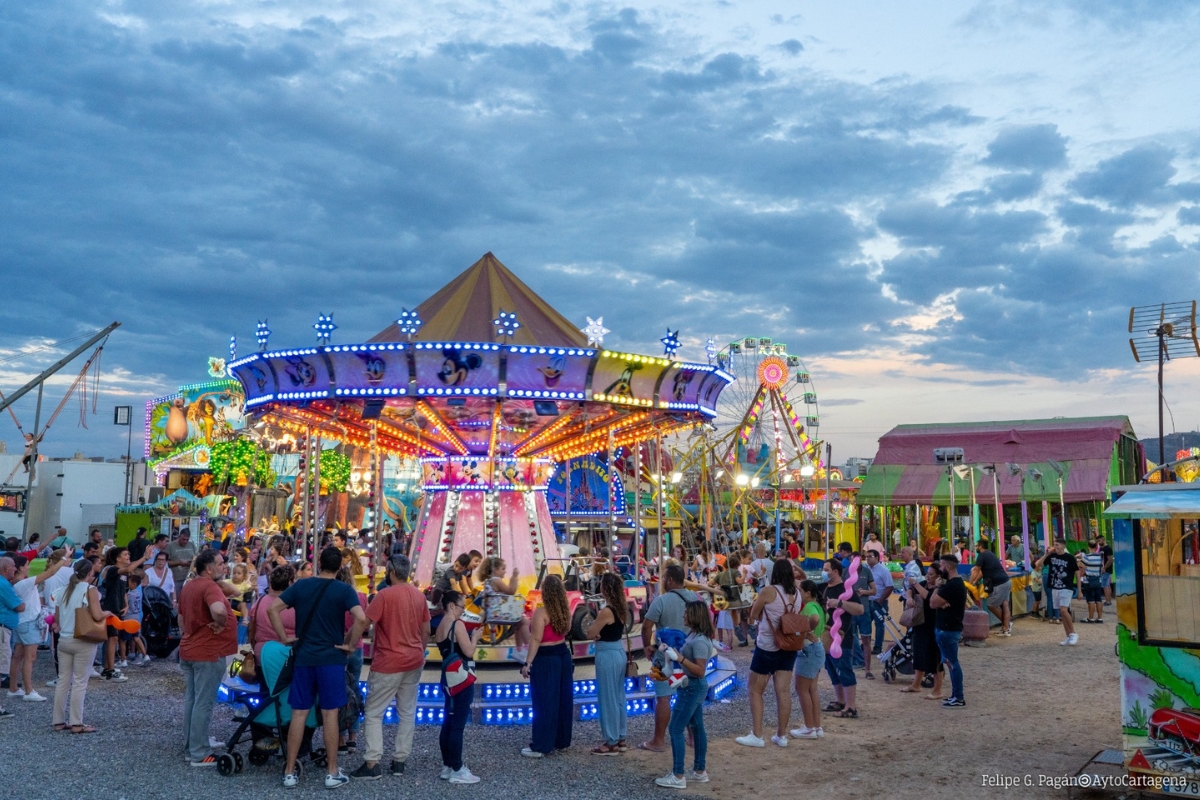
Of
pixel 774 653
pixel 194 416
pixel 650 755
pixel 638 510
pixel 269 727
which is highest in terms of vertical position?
pixel 194 416

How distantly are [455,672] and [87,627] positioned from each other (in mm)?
3299

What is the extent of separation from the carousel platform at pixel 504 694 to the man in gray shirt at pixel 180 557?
Answer: 4642 mm

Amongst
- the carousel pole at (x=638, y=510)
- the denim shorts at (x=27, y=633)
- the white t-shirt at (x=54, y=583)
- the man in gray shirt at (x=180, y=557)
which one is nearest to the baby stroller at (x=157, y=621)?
the man in gray shirt at (x=180, y=557)

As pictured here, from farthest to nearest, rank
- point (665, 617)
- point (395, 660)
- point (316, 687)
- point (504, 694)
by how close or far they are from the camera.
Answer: point (504, 694), point (665, 617), point (395, 660), point (316, 687)

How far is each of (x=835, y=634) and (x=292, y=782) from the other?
5.27 meters

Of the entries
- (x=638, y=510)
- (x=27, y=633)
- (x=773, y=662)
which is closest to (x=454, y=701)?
(x=773, y=662)

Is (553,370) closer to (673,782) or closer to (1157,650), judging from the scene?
(673,782)

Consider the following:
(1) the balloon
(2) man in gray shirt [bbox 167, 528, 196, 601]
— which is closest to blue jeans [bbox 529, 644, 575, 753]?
(1) the balloon

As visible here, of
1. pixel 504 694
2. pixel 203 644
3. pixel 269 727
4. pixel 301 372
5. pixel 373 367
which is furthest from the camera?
pixel 301 372

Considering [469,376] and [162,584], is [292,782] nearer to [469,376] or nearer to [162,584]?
[469,376]

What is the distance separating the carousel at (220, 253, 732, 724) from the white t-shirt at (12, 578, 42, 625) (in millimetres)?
3341

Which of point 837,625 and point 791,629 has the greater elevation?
point 791,629

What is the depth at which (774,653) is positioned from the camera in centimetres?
799

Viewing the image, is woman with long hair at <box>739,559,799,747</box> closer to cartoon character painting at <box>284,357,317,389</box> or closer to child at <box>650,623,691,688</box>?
child at <box>650,623,691,688</box>
